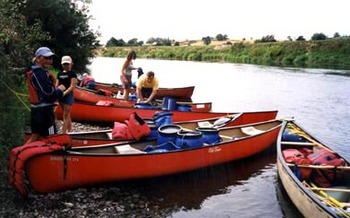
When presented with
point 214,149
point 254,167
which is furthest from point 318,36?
point 214,149

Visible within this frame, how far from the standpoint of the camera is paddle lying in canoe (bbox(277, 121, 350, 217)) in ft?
20.6

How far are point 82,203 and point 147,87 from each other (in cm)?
685

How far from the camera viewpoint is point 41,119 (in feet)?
23.0

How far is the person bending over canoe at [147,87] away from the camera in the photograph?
12902mm

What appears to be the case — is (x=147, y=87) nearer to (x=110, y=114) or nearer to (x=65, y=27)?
(x=110, y=114)

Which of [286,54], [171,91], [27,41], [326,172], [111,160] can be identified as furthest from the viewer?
[286,54]

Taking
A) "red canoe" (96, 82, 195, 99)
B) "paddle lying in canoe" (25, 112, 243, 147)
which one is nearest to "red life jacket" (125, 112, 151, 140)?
"paddle lying in canoe" (25, 112, 243, 147)

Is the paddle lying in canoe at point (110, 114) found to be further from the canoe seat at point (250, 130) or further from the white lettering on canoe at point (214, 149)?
the white lettering on canoe at point (214, 149)

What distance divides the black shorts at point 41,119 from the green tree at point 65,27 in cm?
1138

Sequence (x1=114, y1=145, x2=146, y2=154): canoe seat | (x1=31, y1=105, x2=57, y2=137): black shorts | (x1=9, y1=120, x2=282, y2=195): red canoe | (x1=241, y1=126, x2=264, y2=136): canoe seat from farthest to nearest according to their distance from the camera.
Result: (x1=241, y1=126, x2=264, y2=136): canoe seat
(x1=114, y1=145, x2=146, y2=154): canoe seat
(x1=31, y1=105, x2=57, y2=137): black shorts
(x1=9, y1=120, x2=282, y2=195): red canoe

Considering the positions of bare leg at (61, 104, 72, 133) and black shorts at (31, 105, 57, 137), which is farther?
bare leg at (61, 104, 72, 133)

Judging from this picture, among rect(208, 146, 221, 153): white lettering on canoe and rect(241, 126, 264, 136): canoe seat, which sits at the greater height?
rect(241, 126, 264, 136): canoe seat

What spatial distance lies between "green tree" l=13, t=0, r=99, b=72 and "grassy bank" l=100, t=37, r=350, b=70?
20316 mm

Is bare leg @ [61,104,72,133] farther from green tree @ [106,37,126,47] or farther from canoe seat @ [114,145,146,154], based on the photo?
green tree @ [106,37,126,47]
